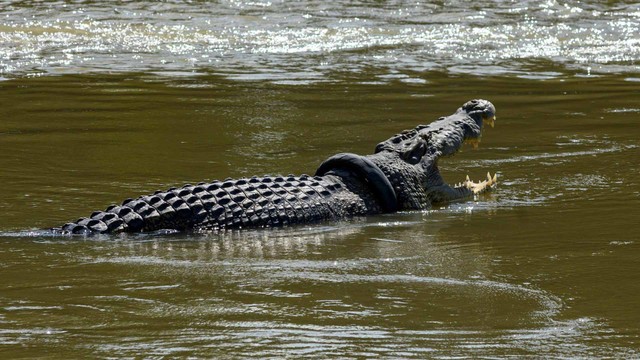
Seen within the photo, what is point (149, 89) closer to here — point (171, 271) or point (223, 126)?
point (223, 126)

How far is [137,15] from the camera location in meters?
17.8

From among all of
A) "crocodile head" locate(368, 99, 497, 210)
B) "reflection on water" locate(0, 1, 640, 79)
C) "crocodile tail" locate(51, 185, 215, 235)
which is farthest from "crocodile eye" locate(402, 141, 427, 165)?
"reflection on water" locate(0, 1, 640, 79)

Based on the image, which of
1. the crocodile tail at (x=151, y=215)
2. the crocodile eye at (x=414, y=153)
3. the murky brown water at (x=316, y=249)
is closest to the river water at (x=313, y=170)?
the murky brown water at (x=316, y=249)

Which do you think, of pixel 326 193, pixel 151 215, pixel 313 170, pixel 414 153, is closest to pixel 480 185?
pixel 414 153

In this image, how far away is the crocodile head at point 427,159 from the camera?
7660mm

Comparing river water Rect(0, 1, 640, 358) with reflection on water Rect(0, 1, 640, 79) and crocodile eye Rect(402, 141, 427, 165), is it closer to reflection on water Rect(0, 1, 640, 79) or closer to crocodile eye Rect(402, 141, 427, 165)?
reflection on water Rect(0, 1, 640, 79)

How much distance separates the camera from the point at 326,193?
7309mm

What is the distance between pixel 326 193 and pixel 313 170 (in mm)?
1436

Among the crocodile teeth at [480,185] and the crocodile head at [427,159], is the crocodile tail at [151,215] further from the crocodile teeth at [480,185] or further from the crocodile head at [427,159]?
the crocodile teeth at [480,185]

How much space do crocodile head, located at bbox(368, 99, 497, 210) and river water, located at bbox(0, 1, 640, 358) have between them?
138mm

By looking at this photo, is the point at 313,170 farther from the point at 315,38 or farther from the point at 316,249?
the point at 315,38

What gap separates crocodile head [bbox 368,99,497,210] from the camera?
766 cm

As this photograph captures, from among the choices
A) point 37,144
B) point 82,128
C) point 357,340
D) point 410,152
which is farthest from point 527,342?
point 82,128

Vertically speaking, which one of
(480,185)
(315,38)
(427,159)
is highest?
(315,38)
